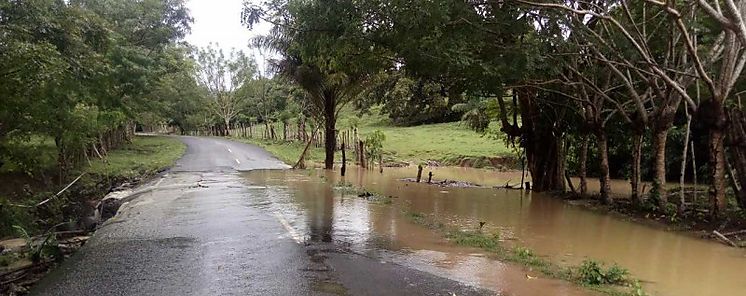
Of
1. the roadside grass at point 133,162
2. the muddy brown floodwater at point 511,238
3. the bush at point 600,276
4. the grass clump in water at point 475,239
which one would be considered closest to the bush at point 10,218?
the muddy brown floodwater at point 511,238

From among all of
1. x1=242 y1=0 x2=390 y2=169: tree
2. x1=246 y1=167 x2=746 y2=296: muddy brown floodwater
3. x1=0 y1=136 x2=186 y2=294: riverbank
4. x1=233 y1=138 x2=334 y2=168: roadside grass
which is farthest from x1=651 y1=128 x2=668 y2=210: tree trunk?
x1=233 y1=138 x2=334 y2=168: roadside grass

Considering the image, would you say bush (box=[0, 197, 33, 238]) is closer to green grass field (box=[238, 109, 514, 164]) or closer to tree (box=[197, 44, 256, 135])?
green grass field (box=[238, 109, 514, 164])

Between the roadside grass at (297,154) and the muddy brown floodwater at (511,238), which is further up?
the roadside grass at (297,154)

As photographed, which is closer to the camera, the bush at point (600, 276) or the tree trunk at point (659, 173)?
the bush at point (600, 276)

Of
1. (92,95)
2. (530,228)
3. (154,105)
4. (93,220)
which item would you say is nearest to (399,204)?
(530,228)

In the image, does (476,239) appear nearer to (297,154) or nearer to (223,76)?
(297,154)

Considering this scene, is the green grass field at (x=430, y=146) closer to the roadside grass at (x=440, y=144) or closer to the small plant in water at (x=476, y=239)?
the roadside grass at (x=440, y=144)

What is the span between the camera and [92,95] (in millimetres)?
24500

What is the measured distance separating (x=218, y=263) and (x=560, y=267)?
16.4 ft

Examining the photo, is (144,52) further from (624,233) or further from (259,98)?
(259,98)

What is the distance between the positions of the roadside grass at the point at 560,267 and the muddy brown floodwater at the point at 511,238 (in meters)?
0.25

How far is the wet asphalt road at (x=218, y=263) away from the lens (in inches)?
281

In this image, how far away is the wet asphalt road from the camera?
7.15 meters

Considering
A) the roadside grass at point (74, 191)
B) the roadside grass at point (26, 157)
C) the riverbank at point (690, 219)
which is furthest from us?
the roadside grass at point (26, 157)
